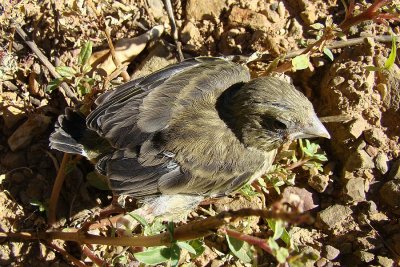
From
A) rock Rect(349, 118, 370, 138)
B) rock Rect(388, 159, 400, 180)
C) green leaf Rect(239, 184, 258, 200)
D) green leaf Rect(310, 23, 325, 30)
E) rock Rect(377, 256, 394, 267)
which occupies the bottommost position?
rock Rect(377, 256, 394, 267)

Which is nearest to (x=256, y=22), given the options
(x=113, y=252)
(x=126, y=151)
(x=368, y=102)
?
(x=368, y=102)

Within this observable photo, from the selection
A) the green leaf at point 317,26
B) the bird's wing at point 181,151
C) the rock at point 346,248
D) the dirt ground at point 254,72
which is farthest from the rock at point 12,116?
the rock at point 346,248

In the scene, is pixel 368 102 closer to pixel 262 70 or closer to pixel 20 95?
pixel 262 70

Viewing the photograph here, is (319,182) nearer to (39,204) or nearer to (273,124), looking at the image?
(273,124)

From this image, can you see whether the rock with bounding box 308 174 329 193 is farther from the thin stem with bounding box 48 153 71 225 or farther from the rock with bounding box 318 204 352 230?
the thin stem with bounding box 48 153 71 225

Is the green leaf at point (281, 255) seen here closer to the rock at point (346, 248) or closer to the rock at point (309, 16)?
the rock at point (346, 248)

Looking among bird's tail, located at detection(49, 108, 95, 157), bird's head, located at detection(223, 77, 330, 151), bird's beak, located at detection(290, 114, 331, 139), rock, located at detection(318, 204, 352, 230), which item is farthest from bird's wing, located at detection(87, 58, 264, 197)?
rock, located at detection(318, 204, 352, 230)
